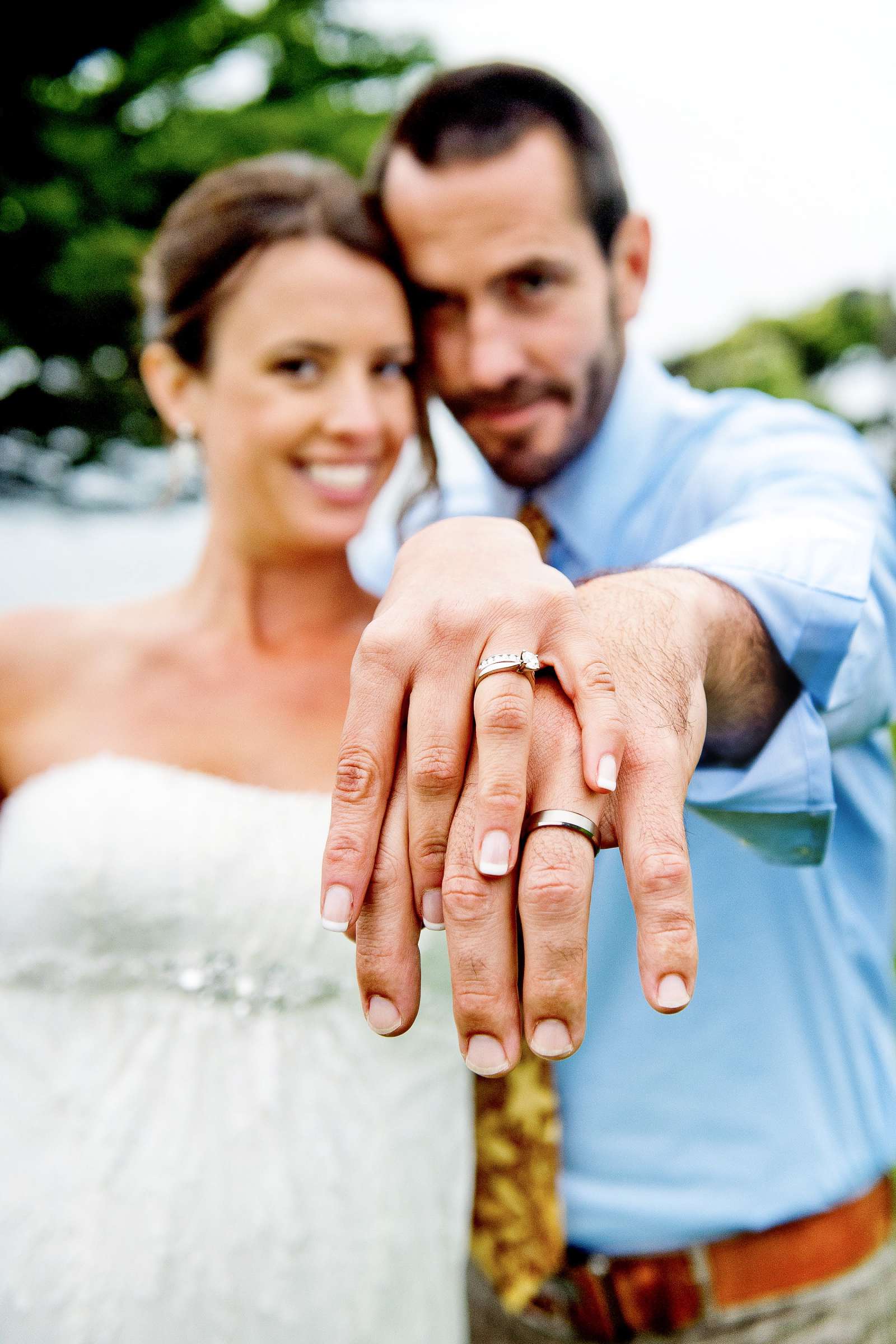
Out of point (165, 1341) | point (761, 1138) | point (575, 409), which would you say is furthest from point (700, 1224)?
point (575, 409)

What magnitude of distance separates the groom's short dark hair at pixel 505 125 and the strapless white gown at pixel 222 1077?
1.30m

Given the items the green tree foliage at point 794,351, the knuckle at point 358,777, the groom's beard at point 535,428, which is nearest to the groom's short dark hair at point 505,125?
the groom's beard at point 535,428

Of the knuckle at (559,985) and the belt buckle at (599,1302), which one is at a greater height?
the knuckle at (559,985)

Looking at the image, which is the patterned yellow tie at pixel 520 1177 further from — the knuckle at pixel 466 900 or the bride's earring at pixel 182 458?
the bride's earring at pixel 182 458

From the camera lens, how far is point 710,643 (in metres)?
0.89

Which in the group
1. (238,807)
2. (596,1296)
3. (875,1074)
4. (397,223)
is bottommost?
(596,1296)

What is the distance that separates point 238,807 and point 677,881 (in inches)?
40.4

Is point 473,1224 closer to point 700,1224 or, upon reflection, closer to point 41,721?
point 700,1224

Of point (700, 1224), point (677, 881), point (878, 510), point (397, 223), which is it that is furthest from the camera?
point (397, 223)

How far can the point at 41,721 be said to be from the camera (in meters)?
1.72

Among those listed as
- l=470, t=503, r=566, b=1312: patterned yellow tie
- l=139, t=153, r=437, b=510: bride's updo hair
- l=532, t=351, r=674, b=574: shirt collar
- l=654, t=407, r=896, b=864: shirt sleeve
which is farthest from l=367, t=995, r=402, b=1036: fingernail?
l=139, t=153, r=437, b=510: bride's updo hair

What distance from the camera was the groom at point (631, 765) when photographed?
664 mm

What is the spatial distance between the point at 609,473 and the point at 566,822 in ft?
3.87

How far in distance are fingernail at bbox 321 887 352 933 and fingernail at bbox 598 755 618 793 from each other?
0.19 metres
